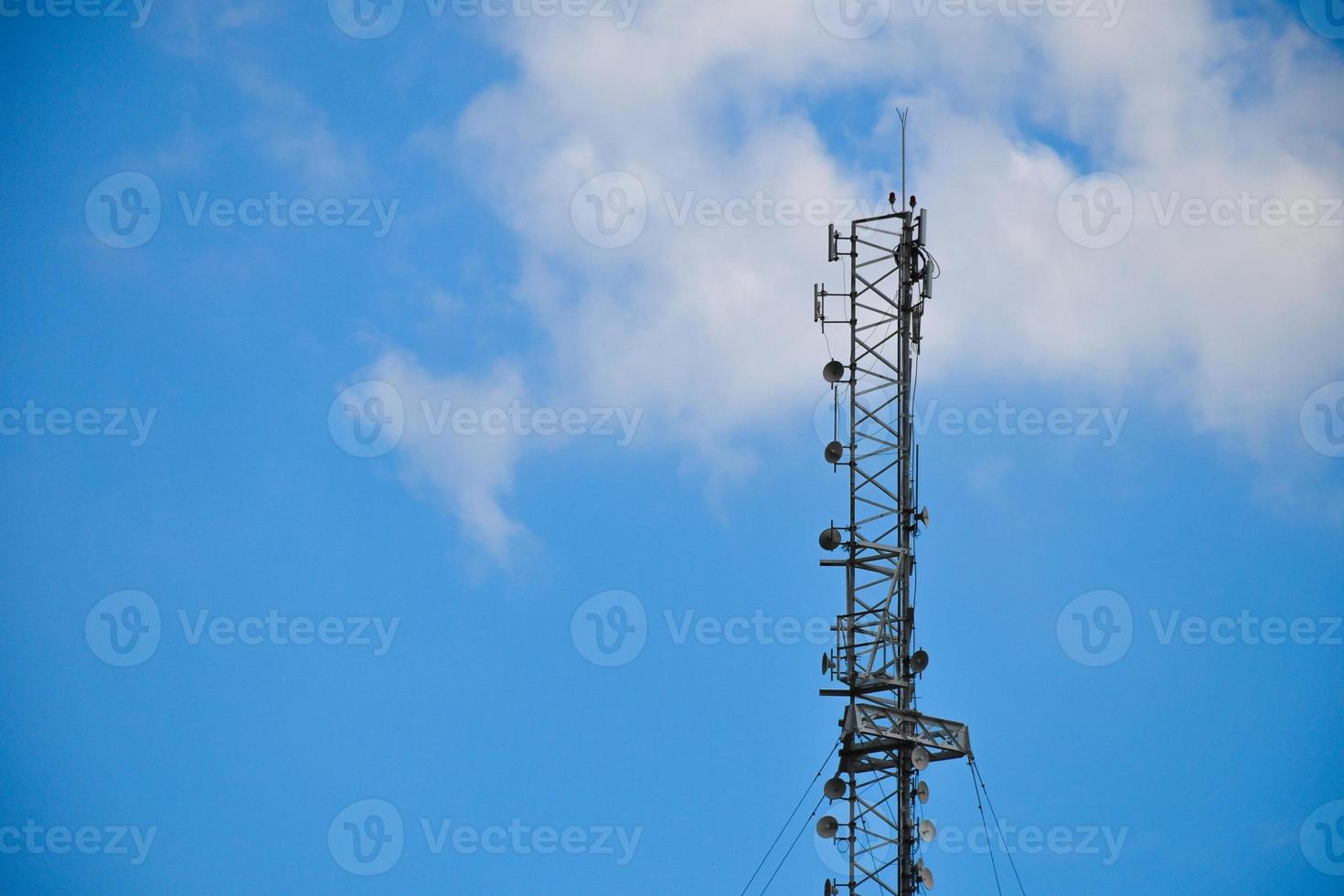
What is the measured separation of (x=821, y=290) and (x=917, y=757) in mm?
11586

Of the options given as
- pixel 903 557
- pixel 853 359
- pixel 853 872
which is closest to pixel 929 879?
pixel 853 872

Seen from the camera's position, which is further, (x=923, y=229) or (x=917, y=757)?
(x=923, y=229)

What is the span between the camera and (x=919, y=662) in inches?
2394

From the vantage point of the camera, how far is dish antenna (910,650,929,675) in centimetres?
6080

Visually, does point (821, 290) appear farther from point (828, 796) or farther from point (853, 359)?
point (828, 796)

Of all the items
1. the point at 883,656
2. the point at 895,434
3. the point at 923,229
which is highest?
the point at 923,229

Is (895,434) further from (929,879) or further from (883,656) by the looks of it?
(929,879)

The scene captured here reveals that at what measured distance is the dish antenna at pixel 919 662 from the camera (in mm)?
60797

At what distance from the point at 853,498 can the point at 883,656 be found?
12.6 feet

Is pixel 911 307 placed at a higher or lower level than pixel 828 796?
higher

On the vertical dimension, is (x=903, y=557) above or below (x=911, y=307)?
below

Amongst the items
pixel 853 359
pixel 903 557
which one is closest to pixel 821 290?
pixel 853 359

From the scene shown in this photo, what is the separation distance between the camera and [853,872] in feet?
198

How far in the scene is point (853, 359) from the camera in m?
63.8
